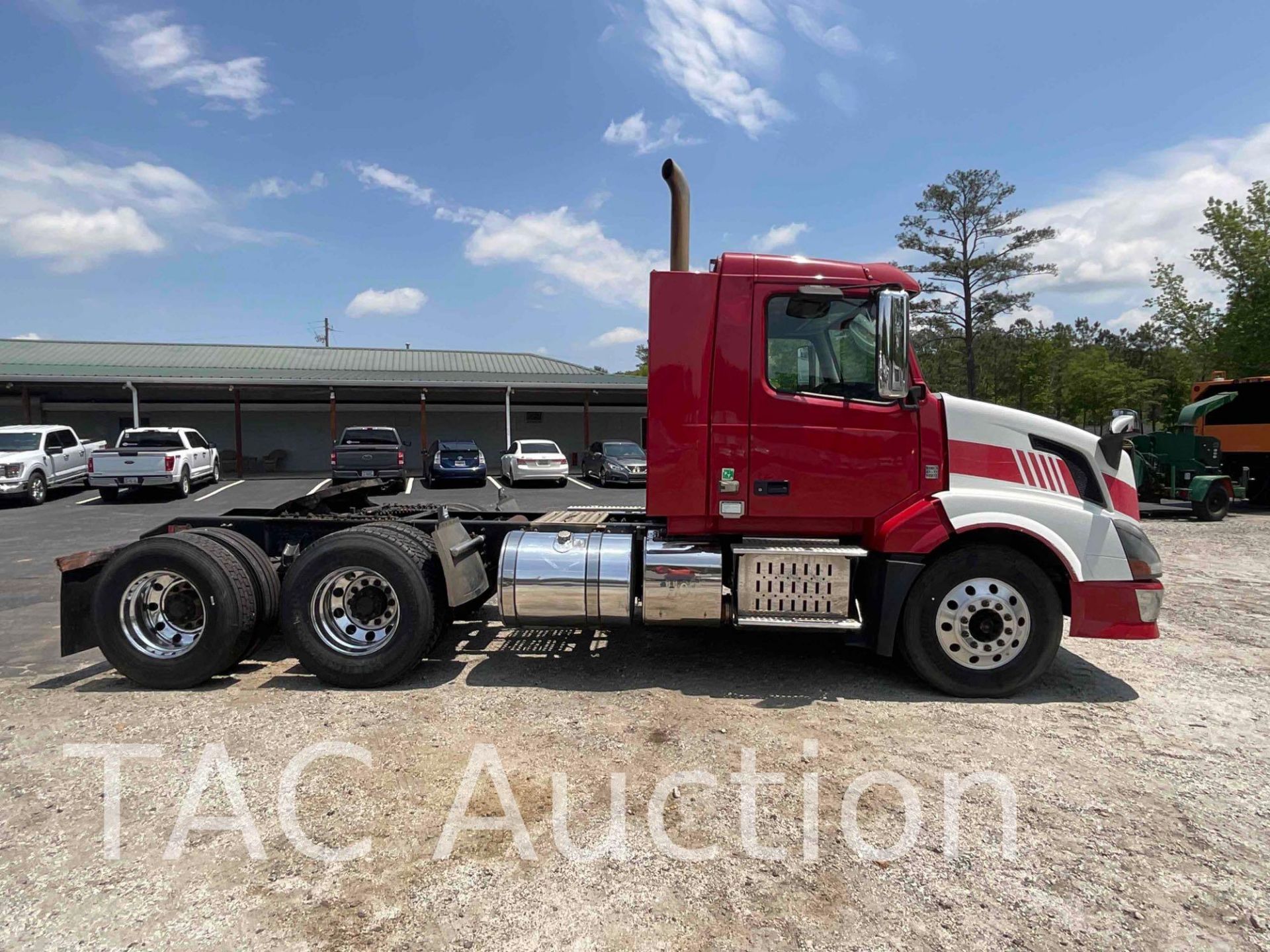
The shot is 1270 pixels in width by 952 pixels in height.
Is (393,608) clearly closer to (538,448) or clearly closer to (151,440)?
(538,448)

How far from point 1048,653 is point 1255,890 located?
6.50 feet

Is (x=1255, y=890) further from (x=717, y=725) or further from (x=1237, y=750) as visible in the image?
(x=717, y=725)

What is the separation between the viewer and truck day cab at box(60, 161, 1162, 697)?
470 centimetres

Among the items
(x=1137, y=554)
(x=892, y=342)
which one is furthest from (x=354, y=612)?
(x=1137, y=554)

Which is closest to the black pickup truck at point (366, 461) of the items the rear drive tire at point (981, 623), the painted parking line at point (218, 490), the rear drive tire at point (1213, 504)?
the painted parking line at point (218, 490)

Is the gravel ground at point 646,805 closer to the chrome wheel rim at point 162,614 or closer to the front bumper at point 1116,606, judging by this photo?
the chrome wheel rim at point 162,614

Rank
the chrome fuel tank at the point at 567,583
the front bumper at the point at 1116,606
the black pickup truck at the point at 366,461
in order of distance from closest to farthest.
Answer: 1. the front bumper at the point at 1116,606
2. the chrome fuel tank at the point at 567,583
3. the black pickup truck at the point at 366,461

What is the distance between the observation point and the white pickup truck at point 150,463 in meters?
17.5

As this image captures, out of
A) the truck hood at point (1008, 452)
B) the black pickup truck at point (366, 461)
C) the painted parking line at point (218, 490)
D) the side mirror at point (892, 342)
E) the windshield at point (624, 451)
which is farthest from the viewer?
the windshield at point (624, 451)

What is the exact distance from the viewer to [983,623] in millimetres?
4730

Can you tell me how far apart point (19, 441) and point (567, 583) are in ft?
67.8

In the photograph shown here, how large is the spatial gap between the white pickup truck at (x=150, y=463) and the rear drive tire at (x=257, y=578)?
51.0 feet

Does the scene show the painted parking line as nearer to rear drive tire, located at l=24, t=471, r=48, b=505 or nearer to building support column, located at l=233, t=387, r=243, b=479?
building support column, located at l=233, t=387, r=243, b=479

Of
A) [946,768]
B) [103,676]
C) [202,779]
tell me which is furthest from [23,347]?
[946,768]
